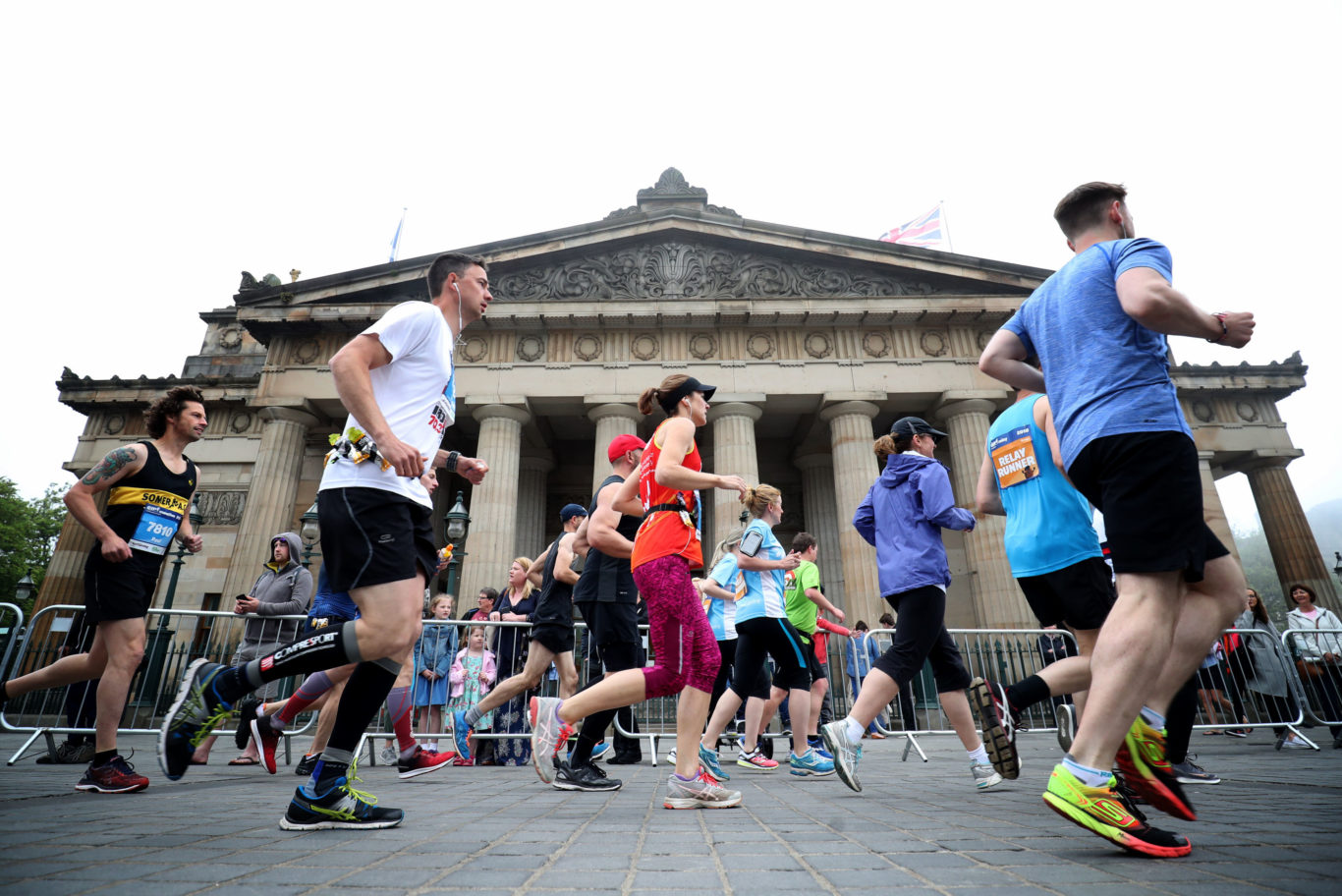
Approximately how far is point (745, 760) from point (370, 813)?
3.92 meters

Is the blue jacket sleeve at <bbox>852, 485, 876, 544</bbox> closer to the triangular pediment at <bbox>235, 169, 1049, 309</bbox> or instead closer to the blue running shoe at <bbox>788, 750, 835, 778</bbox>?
the blue running shoe at <bbox>788, 750, 835, 778</bbox>

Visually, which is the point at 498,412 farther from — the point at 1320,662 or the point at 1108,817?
the point at 1108,817

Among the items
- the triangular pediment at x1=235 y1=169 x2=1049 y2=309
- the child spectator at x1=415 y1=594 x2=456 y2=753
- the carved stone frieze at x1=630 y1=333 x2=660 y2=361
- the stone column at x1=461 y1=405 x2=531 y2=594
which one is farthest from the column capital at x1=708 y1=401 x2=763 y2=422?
the child spectator at x1=415 y1=594 x2=456 y2=753

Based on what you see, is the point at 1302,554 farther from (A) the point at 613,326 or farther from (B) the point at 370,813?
(B) the point at 370,813

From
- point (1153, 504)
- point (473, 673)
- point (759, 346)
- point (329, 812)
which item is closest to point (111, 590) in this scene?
point (329, 812)

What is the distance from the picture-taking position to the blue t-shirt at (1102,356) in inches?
87.0

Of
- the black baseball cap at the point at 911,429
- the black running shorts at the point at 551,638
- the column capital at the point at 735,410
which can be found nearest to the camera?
the black baseball cap at the point at 911,429

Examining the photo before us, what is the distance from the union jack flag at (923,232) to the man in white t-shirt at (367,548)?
21.3 meters

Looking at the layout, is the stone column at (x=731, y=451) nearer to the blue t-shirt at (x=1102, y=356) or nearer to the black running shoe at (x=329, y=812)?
the blue t-shirt at (x=1102, y=356)

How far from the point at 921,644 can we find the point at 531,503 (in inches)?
741

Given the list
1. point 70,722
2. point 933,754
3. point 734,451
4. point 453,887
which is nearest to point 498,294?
point 734,451

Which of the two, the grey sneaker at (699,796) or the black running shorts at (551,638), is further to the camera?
the black running shorts at (551,638)

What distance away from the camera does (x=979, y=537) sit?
17.6 m

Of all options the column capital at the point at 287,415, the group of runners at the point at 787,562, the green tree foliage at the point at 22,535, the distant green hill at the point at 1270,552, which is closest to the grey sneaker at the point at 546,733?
the group of runners at the point at 787,562
